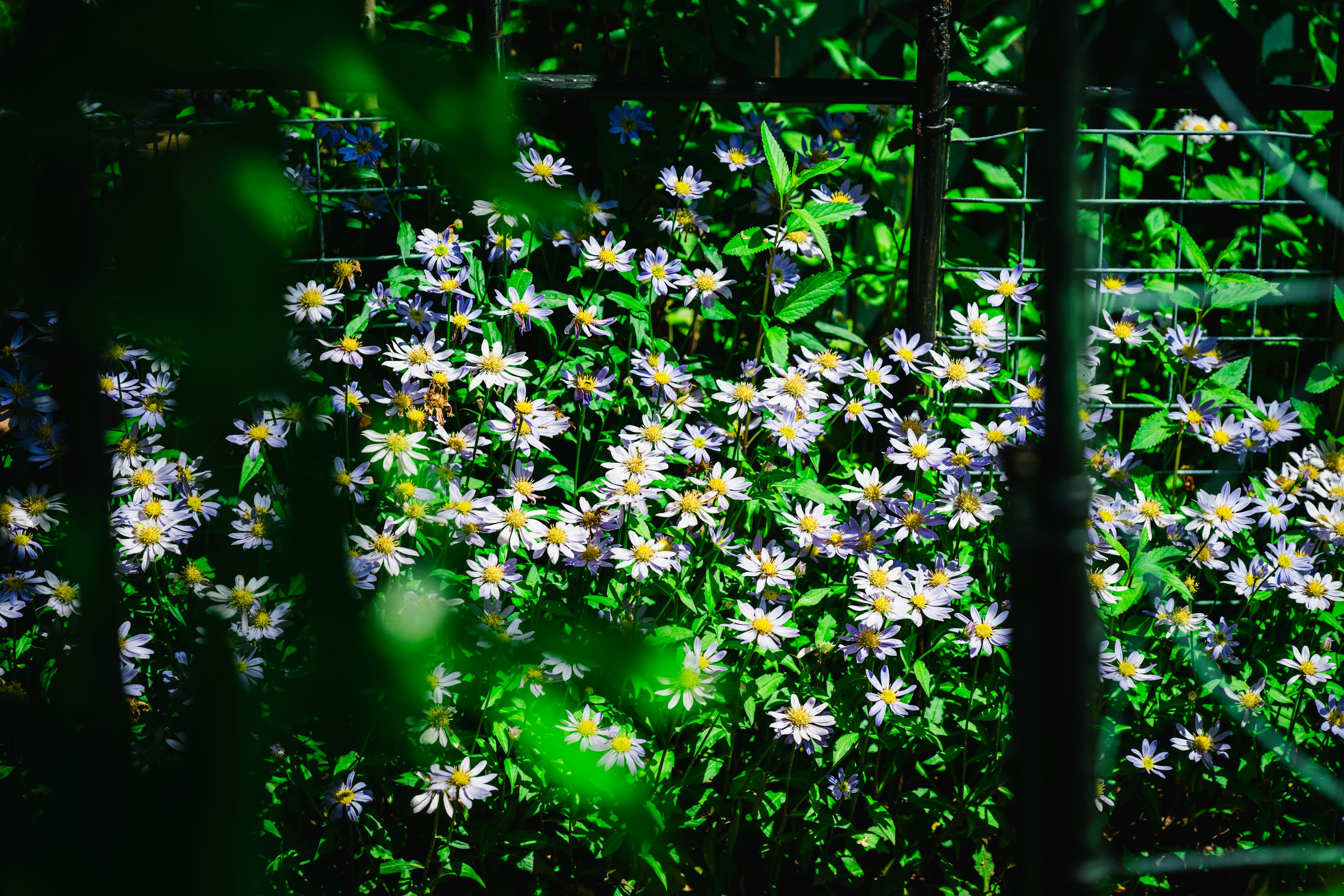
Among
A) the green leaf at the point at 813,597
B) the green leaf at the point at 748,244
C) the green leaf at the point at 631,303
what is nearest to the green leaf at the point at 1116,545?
the green leaf at the point at 813,597

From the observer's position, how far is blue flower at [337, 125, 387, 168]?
1.97 m

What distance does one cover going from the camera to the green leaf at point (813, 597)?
1.72m

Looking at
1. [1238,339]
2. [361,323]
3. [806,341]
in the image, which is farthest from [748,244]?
[1238,339]

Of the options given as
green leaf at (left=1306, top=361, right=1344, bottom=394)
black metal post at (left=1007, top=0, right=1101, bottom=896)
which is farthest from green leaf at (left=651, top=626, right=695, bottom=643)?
green leaf at (left=1306, top=361, right=1344, bottom=394)

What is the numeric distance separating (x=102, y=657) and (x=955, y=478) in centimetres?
162

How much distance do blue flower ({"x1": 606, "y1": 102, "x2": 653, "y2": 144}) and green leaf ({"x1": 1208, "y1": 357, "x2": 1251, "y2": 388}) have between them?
133cm

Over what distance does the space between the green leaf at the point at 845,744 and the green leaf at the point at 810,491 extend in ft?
1.31

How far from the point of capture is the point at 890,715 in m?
1.68

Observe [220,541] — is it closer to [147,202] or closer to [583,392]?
[583,392]

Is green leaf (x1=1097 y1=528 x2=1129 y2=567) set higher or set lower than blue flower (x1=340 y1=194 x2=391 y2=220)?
lower

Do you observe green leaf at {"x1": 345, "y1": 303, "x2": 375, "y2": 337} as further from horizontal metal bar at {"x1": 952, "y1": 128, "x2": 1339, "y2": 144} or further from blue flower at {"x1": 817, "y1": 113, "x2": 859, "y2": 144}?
horizontal metal bar at {"x1": 952, "y1": 128, "x2": 1339, "y2": 144}

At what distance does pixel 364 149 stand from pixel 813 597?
1.22 metres

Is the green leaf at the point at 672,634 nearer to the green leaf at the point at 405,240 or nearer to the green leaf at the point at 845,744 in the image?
the green leaf at the point at 845,744

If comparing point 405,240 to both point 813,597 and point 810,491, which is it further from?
point 813,597
